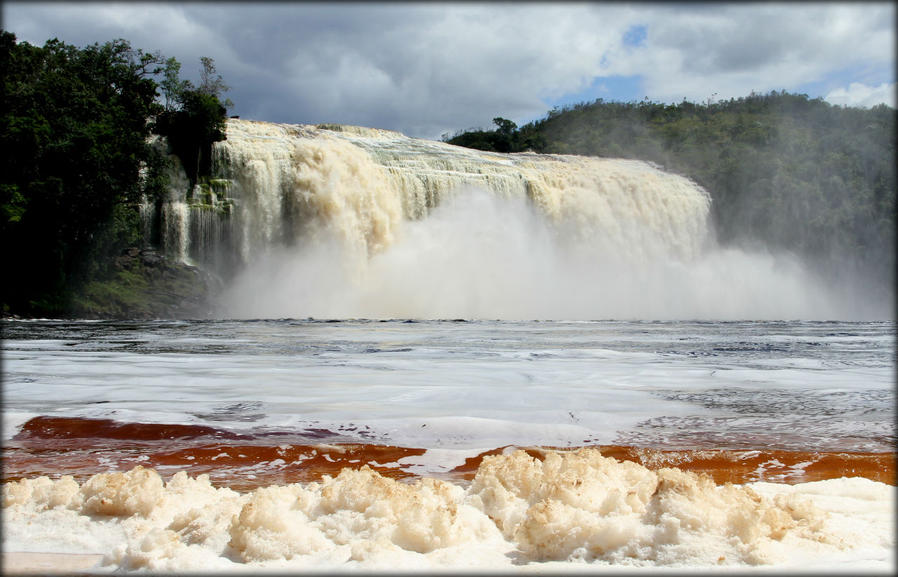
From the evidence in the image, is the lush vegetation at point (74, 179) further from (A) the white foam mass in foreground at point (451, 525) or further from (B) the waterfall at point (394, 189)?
(A) the white foam mass in foreground at point (451, 525)

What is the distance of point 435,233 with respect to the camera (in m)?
28.5

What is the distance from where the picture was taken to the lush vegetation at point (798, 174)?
4228cm

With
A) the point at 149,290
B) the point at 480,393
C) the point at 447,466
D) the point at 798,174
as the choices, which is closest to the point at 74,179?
the point at 149,290

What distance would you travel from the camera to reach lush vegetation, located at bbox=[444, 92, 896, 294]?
1665 inches

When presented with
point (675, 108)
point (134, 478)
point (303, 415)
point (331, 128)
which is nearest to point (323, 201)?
point (331, 128)

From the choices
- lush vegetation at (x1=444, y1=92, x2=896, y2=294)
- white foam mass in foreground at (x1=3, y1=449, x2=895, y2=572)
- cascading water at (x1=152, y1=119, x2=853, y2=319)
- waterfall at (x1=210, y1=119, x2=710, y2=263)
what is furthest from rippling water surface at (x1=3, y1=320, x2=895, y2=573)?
lush vegetation at (x1=444, y1=92, x2=896, y2=294)

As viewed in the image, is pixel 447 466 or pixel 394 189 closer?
pixel 447 466

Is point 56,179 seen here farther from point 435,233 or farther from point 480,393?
point 480,393

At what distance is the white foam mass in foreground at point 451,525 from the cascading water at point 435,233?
23.3 m

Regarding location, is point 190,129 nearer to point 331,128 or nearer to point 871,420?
point 331,128

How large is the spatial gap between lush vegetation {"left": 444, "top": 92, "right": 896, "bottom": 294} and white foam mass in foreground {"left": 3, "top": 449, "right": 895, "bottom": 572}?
3995cm

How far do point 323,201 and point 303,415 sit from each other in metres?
22.1

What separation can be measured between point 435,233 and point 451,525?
1046 inches

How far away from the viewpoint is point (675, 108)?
63406 millimetres
